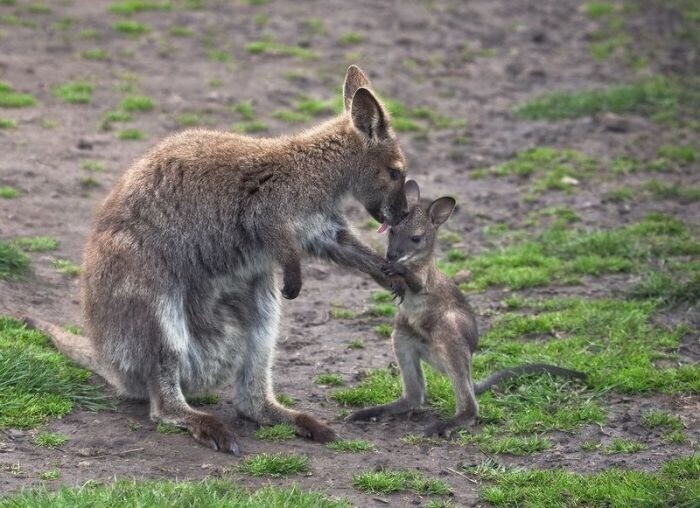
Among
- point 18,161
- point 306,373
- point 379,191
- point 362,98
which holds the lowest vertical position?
point 306,373

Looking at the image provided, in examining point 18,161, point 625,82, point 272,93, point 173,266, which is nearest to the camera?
point 173,266

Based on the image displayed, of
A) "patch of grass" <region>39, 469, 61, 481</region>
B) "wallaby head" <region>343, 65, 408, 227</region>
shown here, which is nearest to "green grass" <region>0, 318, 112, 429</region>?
"patch of grass" <region>39, 469, 61, 481</region>

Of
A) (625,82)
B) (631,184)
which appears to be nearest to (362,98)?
(631,184)

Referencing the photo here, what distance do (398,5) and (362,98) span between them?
10917mm

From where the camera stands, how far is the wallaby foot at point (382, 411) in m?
6.83

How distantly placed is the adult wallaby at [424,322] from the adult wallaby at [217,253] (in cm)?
22

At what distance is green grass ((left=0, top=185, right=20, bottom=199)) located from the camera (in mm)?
9375

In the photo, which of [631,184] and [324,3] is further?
[324,3]

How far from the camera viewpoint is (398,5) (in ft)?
56.6

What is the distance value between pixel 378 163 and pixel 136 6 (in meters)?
9.36

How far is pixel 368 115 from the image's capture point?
22.2 ft

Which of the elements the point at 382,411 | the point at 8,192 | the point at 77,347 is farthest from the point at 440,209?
the point at 8,192

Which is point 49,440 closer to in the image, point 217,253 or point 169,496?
point 169,496

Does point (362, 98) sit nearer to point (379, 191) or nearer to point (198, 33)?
point (379, 191)
